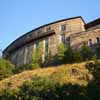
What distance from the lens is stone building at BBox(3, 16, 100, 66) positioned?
27625 mm

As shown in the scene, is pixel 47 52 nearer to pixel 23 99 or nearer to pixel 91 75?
pixel 91 75

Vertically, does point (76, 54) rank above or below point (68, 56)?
above

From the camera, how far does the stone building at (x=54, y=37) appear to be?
2762 cm

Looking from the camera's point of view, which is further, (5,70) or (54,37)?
(54,37)

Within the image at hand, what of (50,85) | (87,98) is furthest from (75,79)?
(87,98)

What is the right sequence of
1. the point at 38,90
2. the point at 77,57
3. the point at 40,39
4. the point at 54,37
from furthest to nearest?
1. the point at 40,39
2. the point at 54,37
3. the point at 77,57
4. the point at 38,90

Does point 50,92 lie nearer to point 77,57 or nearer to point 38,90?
point 38,90

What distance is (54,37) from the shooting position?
32.5 meters

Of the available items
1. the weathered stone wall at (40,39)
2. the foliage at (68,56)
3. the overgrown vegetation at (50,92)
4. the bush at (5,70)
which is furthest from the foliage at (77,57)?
the overgrown vegetation at (50,92)

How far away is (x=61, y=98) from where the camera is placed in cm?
1284

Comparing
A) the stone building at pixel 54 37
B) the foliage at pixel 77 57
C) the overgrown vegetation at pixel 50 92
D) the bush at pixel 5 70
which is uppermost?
the stone building at pixel 54 37

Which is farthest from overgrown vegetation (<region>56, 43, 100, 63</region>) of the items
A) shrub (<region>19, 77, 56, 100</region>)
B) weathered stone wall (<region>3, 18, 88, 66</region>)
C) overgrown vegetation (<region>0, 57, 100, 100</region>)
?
shrub (<region>19, 77, 56, 100</region>)

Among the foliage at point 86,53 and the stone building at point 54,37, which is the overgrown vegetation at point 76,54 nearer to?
the foliage at point 86,53

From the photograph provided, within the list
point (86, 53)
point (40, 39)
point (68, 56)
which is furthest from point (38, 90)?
point (40, 39)
